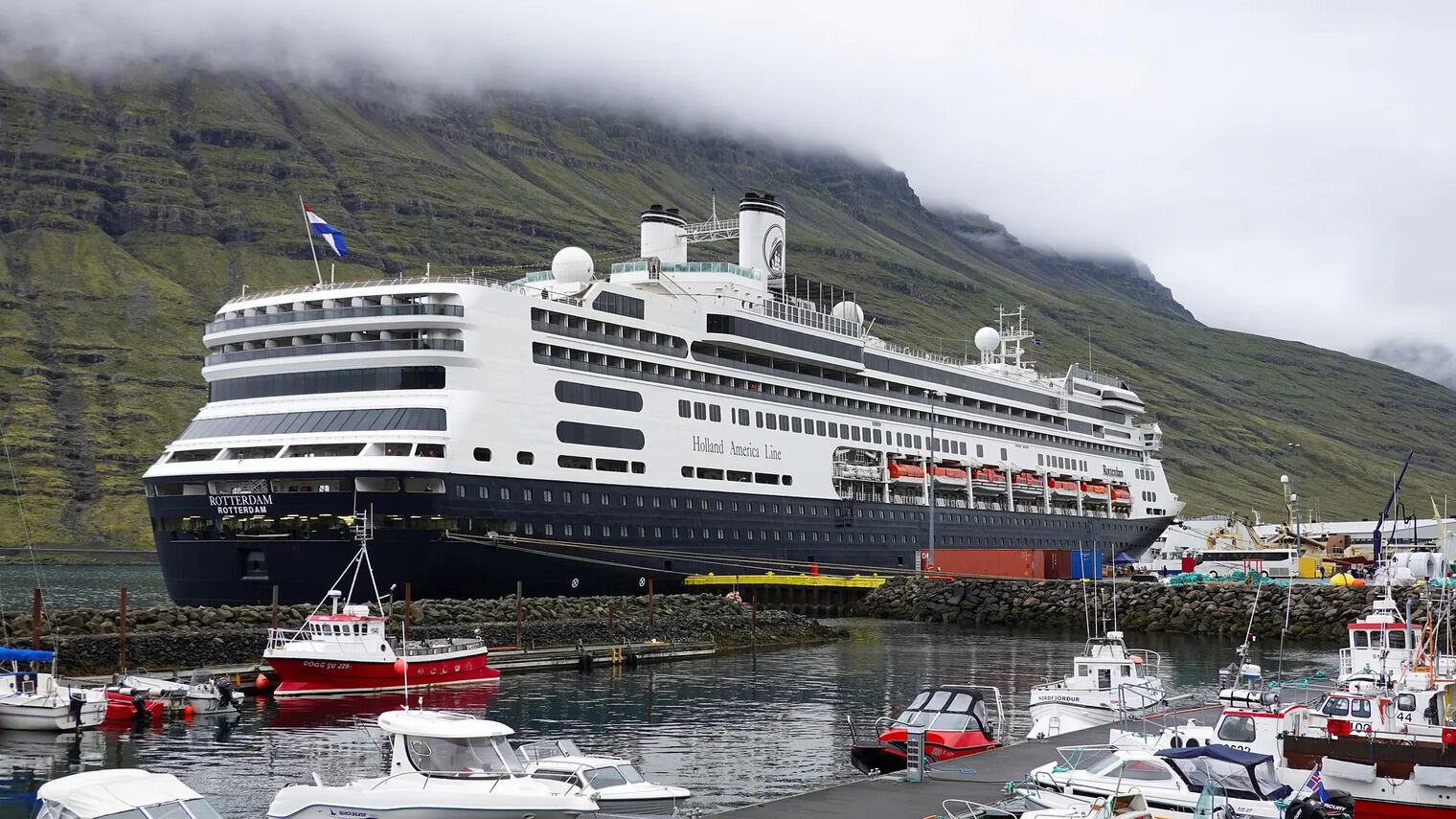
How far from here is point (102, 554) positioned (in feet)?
483

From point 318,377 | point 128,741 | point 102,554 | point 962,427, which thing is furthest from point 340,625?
point 102,554

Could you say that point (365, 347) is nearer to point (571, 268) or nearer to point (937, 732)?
point (571, 268)

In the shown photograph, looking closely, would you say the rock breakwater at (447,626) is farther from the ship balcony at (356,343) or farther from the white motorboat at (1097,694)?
the white motorboat at (1097,694)

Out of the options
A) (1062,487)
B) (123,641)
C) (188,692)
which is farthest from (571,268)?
(1062,487)

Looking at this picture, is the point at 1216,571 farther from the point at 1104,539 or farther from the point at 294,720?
the point at 294,720

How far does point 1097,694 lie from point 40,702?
2639cm

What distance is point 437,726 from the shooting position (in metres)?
22.3

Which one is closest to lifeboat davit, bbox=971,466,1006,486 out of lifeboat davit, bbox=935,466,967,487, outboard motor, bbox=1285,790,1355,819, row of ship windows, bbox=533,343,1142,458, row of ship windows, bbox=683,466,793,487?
lifeboat davit, bbox=935,466,967,487

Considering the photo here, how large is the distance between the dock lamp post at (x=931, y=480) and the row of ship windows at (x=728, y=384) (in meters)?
0.97

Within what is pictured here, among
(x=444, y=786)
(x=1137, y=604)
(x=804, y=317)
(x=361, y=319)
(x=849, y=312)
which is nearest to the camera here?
(x=444, y=786)

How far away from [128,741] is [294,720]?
467 centimetres

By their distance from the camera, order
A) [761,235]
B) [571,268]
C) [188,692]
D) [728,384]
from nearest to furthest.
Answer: [188,692] < [571,268] < [728,384] < [761,235]

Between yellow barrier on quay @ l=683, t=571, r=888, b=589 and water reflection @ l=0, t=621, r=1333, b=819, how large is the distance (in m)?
10.5

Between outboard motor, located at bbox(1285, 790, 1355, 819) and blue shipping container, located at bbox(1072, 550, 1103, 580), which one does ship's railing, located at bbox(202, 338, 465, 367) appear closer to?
outboard motor, located at bbox(1285, 790, 1355, 819)
